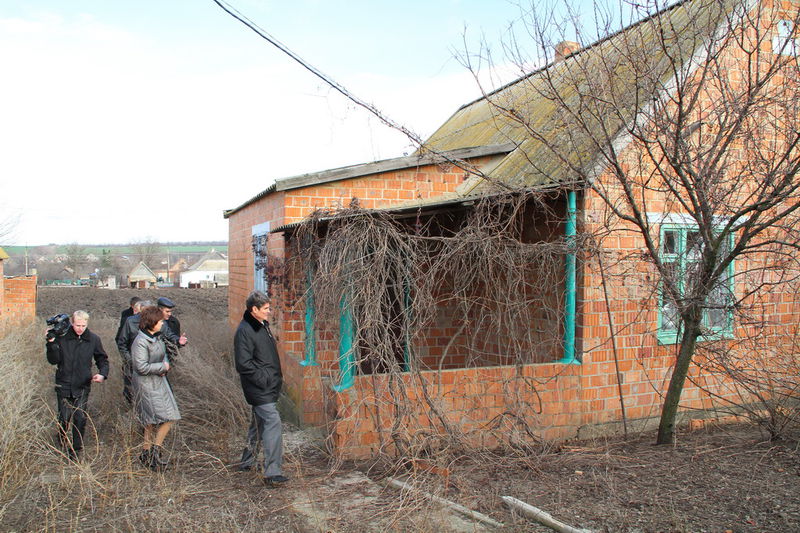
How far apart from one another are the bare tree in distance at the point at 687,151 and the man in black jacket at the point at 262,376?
117 inches

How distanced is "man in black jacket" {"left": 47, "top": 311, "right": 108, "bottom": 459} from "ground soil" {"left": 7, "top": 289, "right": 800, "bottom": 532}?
53 cm

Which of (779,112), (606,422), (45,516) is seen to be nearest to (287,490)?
(45,516)

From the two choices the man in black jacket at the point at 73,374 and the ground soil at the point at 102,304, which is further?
the ground soil at the point at 102,304

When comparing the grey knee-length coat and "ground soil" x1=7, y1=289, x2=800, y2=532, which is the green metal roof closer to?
"ground soil" x1=7, y1=289, x2=800, y2=532

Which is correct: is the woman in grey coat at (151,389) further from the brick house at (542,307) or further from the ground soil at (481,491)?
the brick house at (542,307)

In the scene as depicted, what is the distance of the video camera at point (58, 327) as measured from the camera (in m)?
6.09

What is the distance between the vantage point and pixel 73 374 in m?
6.07

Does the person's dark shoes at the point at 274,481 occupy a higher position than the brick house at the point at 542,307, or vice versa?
the brick house at the point at 542,307

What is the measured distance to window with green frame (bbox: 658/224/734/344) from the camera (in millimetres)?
6097

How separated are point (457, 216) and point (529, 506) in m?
4.37

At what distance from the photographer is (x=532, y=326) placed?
750cm

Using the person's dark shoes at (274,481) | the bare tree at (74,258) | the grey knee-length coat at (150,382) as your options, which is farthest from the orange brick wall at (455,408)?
the bare tree at (74,258)

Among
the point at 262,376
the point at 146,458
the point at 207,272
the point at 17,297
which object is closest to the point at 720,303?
the point at 262,376

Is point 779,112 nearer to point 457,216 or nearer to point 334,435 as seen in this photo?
point 457,216
